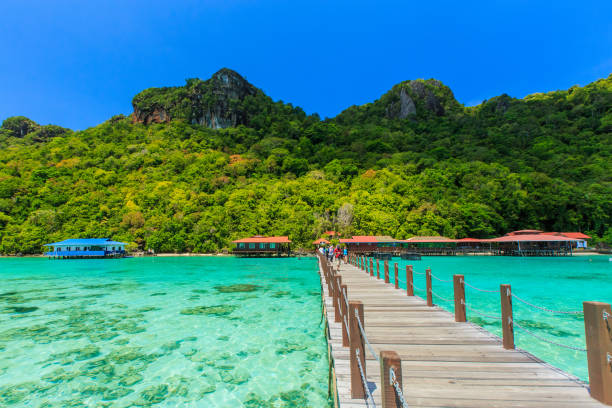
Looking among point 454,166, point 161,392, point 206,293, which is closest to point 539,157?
point 454,166

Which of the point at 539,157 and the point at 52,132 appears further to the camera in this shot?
the point at 52,132

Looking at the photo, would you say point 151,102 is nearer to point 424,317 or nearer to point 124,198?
point 124,198

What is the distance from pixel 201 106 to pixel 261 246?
70.3 metres

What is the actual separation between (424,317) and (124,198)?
235 feet

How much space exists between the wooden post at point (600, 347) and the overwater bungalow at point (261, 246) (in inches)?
1647

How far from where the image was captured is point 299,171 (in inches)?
2953

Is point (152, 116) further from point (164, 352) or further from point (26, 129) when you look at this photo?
point (164, 352)

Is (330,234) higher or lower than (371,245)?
higher

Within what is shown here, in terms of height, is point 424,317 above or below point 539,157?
below

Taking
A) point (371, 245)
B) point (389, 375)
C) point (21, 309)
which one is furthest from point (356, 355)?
point (371, 245)

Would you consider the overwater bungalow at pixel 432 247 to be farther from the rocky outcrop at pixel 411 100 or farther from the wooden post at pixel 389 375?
the rocky outcrop at pixel 411 100

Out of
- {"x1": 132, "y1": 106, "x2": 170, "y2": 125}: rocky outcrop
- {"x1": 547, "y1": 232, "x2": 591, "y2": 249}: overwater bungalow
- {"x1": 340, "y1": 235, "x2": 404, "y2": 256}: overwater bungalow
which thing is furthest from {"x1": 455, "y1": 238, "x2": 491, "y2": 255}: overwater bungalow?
{"x1": 132, "y1": 106, "x2": 170, "y2": 125}: rocky outcrop

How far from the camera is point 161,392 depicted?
5.88 m

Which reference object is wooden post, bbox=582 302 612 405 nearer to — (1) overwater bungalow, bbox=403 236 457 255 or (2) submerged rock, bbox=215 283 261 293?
(2) submerged rock, bbox=215 283 261 293
